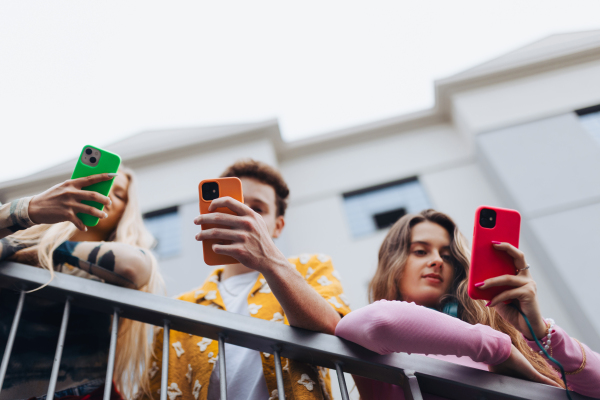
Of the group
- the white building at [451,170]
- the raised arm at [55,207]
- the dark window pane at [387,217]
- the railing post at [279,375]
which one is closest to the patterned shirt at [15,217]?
the raised arm at [55,207]

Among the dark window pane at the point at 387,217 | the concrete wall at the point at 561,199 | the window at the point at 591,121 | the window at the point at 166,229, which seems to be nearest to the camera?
the concrete wall at the point at 561,199

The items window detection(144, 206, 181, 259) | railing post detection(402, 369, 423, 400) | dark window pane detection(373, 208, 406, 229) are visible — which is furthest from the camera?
dark window pane detection(373, 208, 406, 229)

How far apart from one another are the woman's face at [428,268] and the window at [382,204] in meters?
3.09

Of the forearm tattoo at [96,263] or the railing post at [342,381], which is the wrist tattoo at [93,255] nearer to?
the forearm tattoo at [96,263]

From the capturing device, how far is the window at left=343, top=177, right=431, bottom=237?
15.5 feet

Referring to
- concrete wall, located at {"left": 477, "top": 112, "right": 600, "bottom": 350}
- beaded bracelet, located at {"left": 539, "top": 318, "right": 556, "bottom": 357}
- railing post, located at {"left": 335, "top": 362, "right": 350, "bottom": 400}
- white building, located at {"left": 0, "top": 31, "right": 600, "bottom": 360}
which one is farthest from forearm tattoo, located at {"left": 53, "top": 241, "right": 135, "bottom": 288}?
concrete wall, located at {"left": 477, "top": 112, "right": 600, "bottom": 350}

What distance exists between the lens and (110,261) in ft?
3.94

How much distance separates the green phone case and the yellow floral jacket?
0.60 m

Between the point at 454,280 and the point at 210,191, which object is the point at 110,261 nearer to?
the point at 210,191

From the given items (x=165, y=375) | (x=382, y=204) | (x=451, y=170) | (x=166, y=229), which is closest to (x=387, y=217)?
(x=382, y=204)

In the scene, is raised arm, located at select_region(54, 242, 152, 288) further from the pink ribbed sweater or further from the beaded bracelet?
the beaded bracelet

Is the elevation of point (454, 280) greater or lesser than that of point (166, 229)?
lesser

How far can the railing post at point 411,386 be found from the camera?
888 millimetres

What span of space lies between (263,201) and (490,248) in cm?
98
